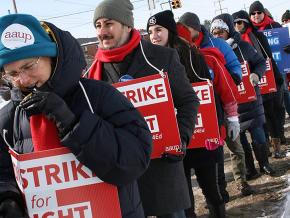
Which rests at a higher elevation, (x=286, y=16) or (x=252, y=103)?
(x=286, y=16)

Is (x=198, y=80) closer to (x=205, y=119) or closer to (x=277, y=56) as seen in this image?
(x=205, y=119)

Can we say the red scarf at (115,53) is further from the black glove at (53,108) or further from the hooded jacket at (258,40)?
the hooded jacket at (258,40)

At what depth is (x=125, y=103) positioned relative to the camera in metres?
2.05

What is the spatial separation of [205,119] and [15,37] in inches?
79.8

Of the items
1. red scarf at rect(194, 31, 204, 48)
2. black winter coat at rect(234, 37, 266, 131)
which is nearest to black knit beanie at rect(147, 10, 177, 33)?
red scarf at rect(194, 31, 204, 48)

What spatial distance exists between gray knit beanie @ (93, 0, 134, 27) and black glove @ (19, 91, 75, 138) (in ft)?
3.99

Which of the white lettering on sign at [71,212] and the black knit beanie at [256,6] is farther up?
the black knit beanie at [256,6]

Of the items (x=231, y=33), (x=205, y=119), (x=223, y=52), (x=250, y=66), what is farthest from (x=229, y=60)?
(x=205, y=119)

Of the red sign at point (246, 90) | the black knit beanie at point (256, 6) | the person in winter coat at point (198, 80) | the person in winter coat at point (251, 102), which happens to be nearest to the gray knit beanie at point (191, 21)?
the person in winter coat at point (198, 80)

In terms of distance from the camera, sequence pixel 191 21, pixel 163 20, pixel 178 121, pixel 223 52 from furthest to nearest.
→ pixel 223 52 → pixel 191 21 → pixel 163 20 → pixel 178 121

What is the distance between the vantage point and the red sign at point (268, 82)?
5855mm

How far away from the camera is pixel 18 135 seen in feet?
7.00

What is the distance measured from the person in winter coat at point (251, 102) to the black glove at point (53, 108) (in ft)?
12.1

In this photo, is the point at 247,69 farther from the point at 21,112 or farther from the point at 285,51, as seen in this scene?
the point at 21,112
